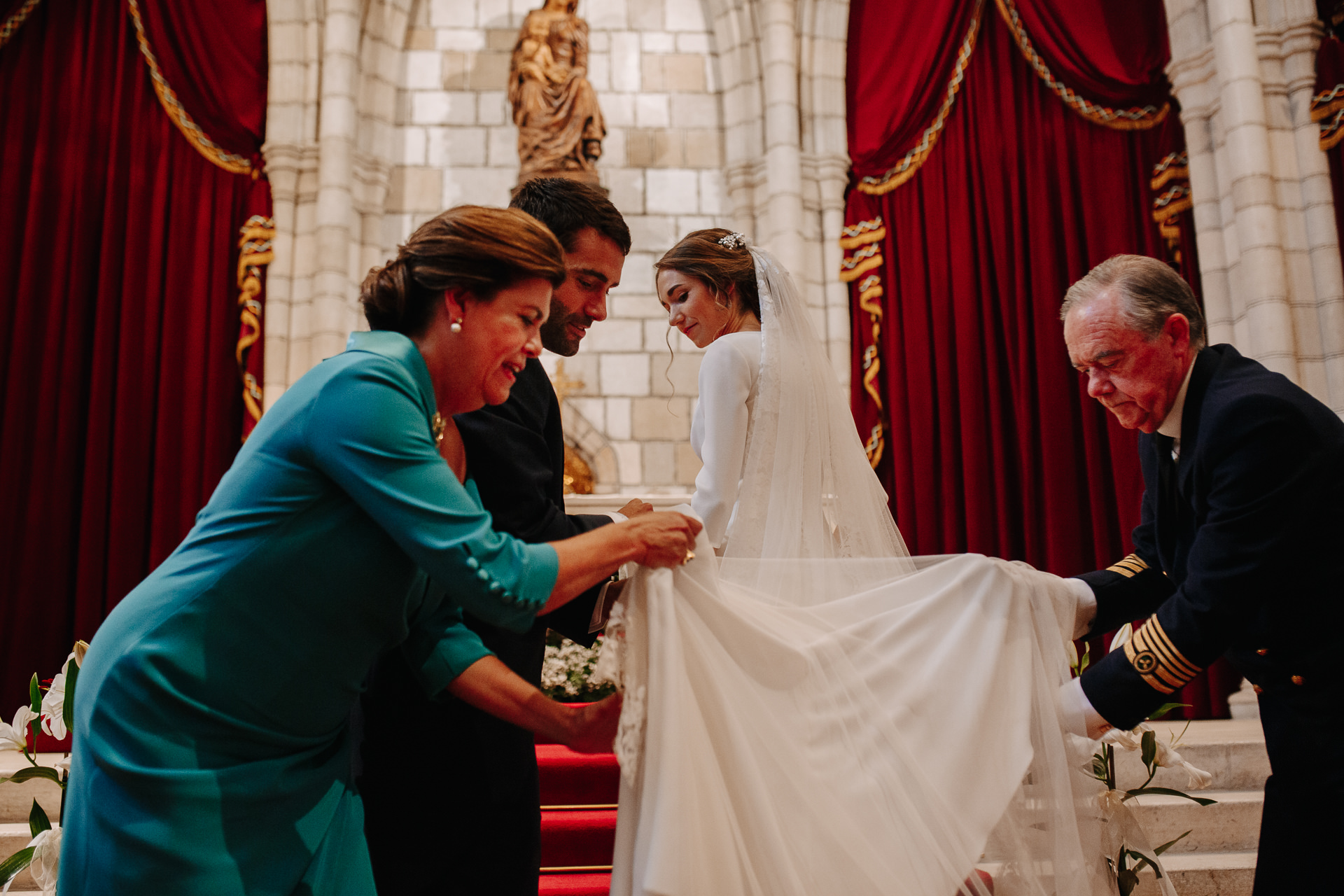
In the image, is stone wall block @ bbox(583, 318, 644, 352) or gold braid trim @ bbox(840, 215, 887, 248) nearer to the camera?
gold braid trim @ bbox(840, 215, 887, 248)

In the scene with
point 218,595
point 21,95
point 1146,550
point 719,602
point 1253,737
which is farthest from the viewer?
point 21,95

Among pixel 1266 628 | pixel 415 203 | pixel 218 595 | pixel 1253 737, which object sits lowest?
pixel 1253 737

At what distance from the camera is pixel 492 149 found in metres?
7.59

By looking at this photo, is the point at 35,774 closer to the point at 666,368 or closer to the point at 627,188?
the point at 666,368

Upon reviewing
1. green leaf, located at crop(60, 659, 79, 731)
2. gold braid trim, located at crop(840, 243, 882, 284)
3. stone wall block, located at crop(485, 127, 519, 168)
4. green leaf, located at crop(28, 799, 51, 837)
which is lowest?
green leaf, located at crop(28, 799, 51, 837)

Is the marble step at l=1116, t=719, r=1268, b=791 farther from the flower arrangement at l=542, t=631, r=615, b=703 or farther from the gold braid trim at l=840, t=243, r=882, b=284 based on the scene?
the gold braid trim at l=840, t=243, r=882, b=284

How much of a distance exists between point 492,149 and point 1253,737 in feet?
21.2

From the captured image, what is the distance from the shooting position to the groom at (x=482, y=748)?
1.65 m

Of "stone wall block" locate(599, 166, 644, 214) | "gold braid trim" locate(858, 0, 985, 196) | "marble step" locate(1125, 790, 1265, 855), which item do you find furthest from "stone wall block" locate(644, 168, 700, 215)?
"marble step" locate(1125, 790, 1265, 855)

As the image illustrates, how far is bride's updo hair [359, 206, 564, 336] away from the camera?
143cm

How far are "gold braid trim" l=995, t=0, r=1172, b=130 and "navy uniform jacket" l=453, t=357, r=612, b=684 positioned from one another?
5.94 m

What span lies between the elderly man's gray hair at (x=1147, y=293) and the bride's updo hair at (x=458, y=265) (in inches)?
48.8

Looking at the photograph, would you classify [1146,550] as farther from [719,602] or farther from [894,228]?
[894,228]

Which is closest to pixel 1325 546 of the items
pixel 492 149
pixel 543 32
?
pixel 543 32
